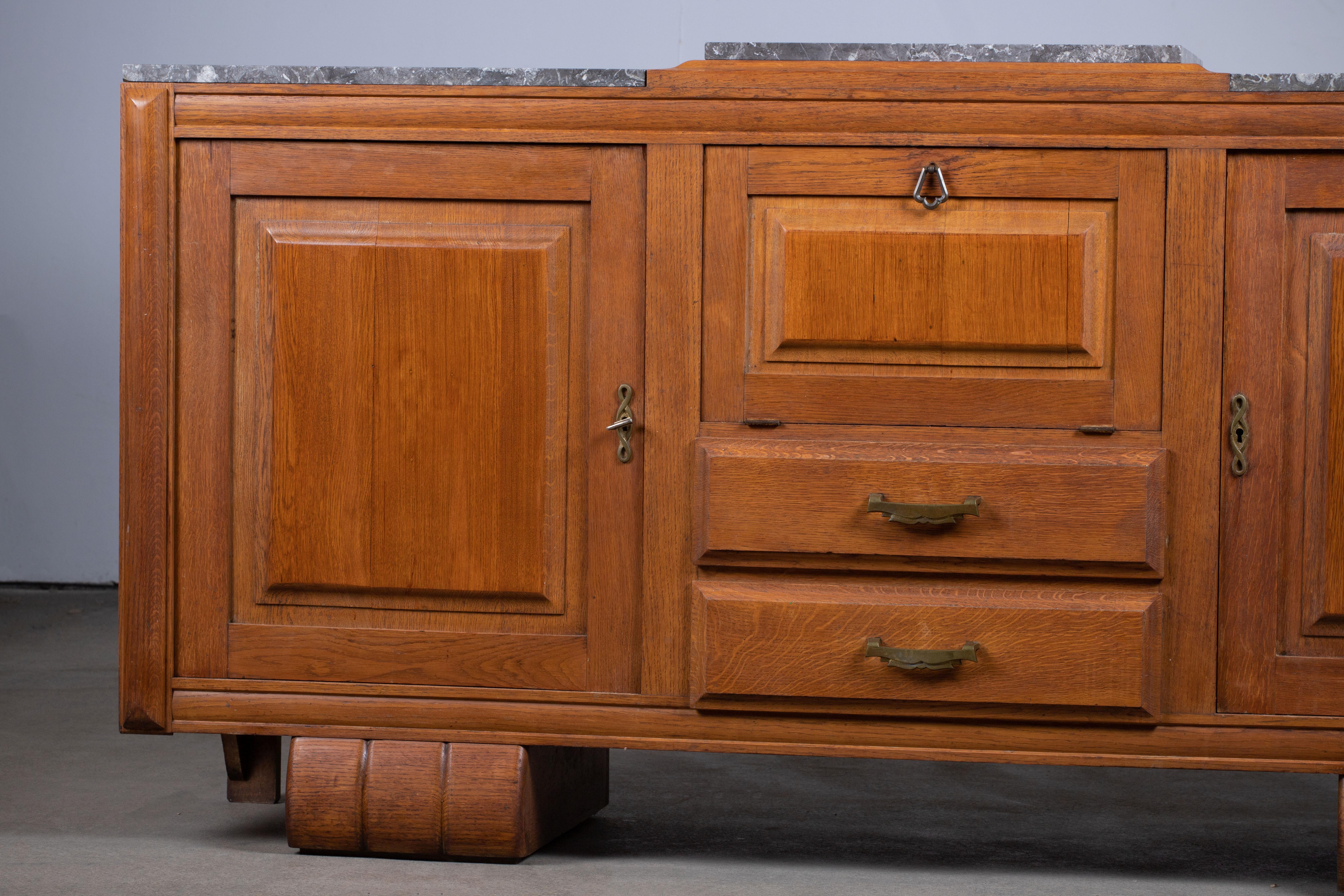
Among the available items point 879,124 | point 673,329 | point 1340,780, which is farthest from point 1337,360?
point 673,329

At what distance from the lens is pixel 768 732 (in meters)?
1.71

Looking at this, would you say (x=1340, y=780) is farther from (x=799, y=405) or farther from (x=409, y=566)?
(x=409, y=566)

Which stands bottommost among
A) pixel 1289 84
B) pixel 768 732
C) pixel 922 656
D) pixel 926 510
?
pixel 768 732

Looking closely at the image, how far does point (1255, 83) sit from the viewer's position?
1.65 m

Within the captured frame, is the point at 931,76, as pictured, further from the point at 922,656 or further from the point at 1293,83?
the point at 922,656

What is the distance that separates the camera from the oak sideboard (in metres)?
1.66

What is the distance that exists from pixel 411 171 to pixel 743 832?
45.0 inches

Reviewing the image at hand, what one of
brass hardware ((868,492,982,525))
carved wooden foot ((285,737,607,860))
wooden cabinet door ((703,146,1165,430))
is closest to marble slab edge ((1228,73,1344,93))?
wooden cabinet door ((703,146,1165,430))

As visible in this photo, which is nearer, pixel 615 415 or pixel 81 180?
pixel 615 415

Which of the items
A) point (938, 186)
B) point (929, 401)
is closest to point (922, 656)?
point (929, 401)

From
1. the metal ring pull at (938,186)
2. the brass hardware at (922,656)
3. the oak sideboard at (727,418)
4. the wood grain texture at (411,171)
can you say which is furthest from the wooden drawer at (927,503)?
the wood grain texture at (411,171)

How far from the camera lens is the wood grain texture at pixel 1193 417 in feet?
5.45

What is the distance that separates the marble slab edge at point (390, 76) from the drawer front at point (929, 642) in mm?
704

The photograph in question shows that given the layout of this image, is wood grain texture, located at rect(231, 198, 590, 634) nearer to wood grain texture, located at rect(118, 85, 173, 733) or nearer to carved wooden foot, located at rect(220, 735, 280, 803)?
wood grain texture, located at rect(118, 85, 173, 733)
